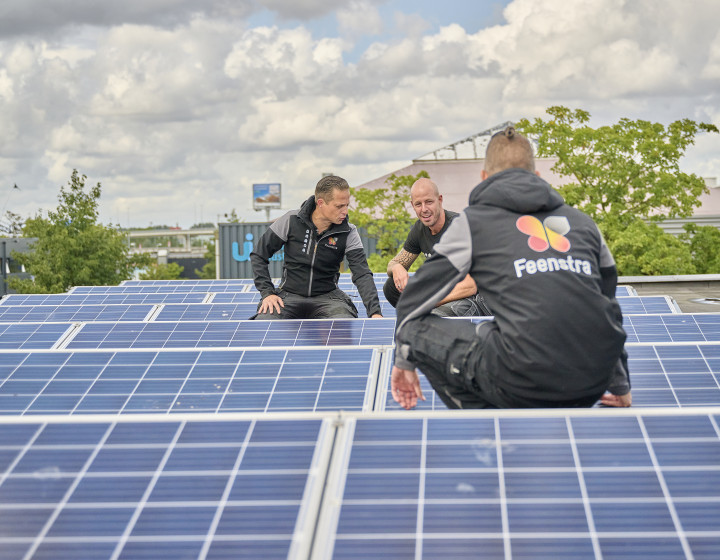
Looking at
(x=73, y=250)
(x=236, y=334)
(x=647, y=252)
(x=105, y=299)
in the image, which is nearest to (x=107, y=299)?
(x=105, y=299)

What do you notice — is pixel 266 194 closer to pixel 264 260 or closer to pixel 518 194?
pixel 264 260

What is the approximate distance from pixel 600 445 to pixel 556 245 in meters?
1.20

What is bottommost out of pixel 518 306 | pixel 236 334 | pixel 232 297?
pixel 232 297

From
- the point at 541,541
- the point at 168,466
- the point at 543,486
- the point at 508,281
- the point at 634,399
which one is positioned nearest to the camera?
the point at 541,541

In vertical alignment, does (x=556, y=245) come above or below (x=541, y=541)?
above

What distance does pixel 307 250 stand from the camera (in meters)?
11.1

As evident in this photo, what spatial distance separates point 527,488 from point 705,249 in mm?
40602

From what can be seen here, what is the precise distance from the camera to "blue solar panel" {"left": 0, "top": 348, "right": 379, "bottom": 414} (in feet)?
19.4

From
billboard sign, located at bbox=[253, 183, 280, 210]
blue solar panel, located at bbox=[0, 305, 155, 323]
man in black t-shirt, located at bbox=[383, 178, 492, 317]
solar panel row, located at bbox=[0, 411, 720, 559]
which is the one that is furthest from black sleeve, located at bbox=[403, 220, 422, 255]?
billboard sign, located at bbox=[253, 183, 280, 210]

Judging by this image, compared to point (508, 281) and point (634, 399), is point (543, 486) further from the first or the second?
point (634, 399)

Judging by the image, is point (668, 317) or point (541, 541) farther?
point (668, 317)

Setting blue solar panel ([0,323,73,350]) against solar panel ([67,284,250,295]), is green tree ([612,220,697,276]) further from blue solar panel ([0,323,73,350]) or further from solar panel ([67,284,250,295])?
blue solar panel ([0,323,73,350])

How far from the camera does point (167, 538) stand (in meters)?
3.11

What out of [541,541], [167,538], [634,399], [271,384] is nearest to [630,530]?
[541,541]
